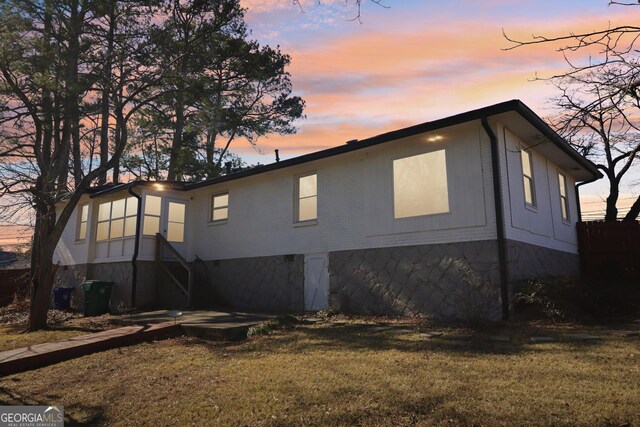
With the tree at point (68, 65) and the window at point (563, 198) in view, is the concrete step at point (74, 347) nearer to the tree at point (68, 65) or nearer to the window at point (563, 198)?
the tree at point (68, 65)

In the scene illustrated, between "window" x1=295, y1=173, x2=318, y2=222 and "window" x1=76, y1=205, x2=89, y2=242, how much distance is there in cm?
981

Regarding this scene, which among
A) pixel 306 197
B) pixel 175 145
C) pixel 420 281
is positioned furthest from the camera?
pixel 175 145

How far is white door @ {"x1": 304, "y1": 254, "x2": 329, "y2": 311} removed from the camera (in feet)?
39.3

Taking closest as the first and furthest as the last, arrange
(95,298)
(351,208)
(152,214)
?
(351,208)
(95,298)
(152,214)

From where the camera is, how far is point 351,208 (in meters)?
11.7

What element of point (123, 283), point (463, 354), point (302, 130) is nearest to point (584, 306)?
point (463, 354)

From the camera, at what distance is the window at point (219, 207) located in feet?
50.7

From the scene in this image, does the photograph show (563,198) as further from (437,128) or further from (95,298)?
(95,298)

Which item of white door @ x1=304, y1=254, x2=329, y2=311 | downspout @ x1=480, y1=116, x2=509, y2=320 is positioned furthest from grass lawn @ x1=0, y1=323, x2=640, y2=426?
white door @ x1=304, y1=254, x2=329, y2=311

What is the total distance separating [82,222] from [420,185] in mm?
14284

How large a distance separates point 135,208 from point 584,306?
13.9 metres

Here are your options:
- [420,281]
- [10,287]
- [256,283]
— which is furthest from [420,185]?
[10,287]

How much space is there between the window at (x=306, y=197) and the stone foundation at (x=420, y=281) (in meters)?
1.66

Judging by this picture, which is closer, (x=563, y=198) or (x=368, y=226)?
(x=368, y=226)
